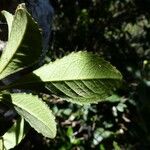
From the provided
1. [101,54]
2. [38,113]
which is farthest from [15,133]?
[101,54]

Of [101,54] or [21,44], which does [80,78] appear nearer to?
[21,44]

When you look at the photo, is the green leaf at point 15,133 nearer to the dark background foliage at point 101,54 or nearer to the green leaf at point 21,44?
the green leaf at point 21,44

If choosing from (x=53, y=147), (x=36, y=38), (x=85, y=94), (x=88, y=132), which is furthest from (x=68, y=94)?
(x=88, y=132)

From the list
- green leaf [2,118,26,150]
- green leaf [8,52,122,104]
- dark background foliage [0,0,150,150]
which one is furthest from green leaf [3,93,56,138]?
dark background foliage [0,0,150,150]

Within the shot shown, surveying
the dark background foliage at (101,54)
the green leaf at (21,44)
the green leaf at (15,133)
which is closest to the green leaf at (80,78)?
the green leaf at (21,44)

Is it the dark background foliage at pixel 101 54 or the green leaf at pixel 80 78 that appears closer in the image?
the green leaf at pixel 80 78

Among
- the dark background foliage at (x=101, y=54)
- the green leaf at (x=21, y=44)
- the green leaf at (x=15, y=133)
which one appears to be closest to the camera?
the green leaf at (x=21, y=44)
